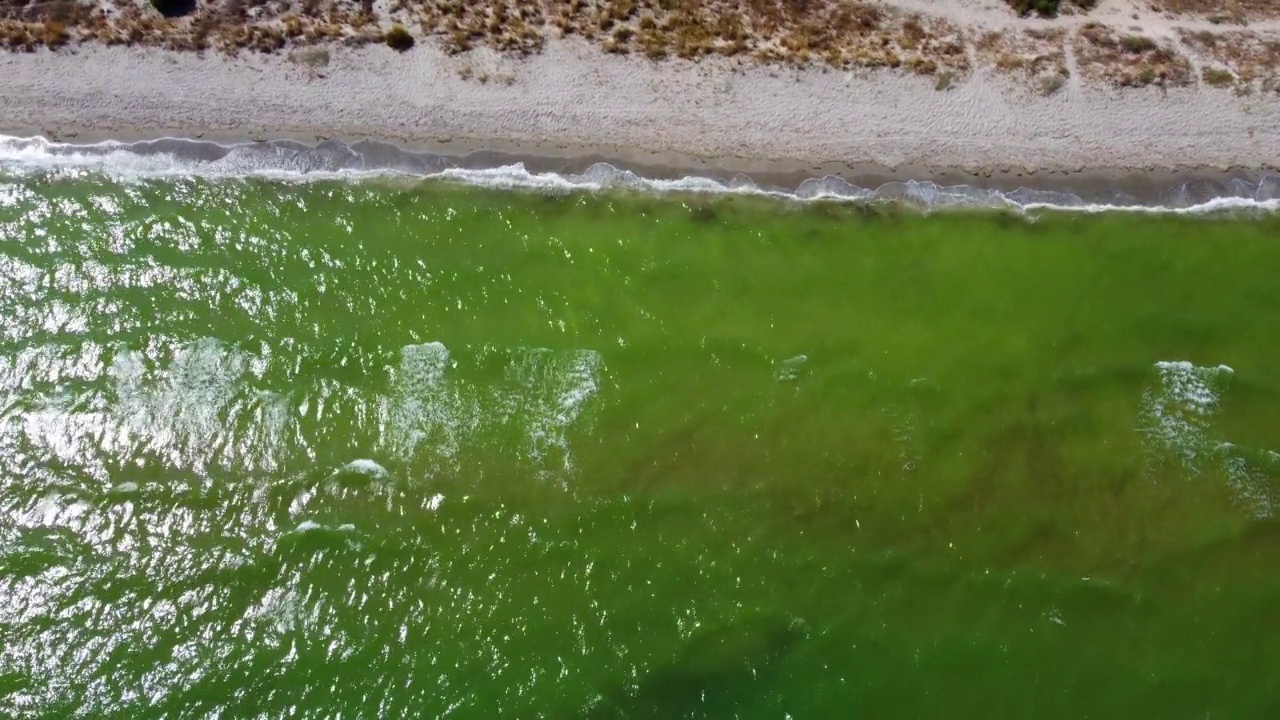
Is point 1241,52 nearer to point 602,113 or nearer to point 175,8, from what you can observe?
point 602,113

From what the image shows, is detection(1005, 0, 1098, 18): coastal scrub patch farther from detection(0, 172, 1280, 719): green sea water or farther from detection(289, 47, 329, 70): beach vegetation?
detection(289, 47, 329, 70): beach vegetation

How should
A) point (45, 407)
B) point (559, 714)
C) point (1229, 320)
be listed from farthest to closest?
point (1229, 320) < point (45, 407) < point (559, 714)

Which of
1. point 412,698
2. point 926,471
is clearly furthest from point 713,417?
point 412,698

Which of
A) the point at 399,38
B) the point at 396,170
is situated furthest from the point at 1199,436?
the point at 399,38

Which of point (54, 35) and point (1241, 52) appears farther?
point (1241, 52)

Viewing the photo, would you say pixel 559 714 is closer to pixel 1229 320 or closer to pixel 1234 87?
pixel 1229 320
